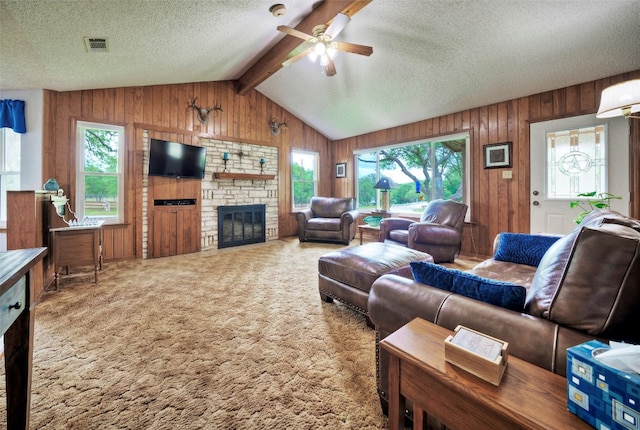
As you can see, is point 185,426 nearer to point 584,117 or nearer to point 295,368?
point 295,368

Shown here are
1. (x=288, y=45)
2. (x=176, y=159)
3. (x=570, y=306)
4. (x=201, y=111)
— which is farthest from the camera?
(x=201, y=111)

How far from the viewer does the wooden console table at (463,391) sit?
63 centimetres

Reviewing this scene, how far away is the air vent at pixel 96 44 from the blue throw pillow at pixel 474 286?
355cm

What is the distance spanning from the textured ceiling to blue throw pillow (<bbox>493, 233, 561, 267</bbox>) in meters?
2.12

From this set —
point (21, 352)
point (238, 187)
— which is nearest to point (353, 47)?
point (21, 352)

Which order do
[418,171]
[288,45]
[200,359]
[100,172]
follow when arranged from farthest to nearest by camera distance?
[418,171], [100,172], [288,45], [200,359]

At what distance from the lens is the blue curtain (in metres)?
3.35

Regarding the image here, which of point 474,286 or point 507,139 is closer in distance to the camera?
point 474,286

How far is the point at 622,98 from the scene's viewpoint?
2029 mm

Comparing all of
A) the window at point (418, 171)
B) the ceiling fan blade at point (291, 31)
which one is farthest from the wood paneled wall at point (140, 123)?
the ceiling fan blade at point (291, 31)

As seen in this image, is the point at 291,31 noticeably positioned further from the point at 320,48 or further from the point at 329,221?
the point at 329,221

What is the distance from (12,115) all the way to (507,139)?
6714mm

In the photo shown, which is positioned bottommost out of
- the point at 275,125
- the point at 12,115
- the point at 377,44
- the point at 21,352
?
the point at 21,352

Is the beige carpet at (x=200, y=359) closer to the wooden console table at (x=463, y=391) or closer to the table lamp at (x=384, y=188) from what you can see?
the wooden console table at (x=463, y=391)
